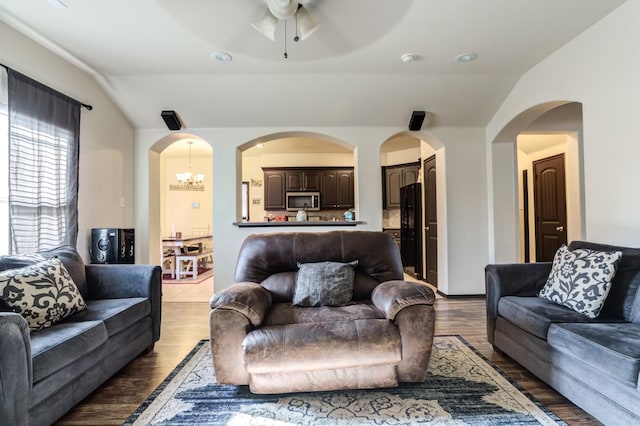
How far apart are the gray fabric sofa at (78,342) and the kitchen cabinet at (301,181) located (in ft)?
Result: 14.5

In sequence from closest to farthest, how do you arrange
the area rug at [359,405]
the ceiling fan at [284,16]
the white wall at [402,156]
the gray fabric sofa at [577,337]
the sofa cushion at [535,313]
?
the gray fabric sofa at [577,337] < the area rug at [359,405] < the sofa cushion at [535,313] < the ceiling fan at [284,16] < the white wall at [402,156]

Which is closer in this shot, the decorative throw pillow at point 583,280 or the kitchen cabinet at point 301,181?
the decorative throw pillow at point 583,280

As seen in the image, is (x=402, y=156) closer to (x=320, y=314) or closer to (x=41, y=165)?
(x=320, y=314)

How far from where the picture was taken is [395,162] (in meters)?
6.93

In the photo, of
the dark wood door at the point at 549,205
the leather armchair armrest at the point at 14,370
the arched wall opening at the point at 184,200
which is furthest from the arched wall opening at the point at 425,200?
the arched wall opening at the point at 184,200

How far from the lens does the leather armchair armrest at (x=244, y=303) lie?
5.94ft

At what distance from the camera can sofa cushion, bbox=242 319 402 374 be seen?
172cm

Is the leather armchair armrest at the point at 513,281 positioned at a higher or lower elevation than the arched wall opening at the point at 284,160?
lower

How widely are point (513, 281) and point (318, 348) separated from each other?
5.56ft

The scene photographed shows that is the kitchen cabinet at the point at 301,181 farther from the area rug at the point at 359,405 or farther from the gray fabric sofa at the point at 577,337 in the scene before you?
the area rug at the point at 359,405

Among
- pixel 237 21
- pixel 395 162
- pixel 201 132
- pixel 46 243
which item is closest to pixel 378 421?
pixel 237 21

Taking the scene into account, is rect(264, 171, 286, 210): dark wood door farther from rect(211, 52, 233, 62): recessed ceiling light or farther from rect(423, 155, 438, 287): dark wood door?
rect(211, 52, 233, 62): recessed ceiling light

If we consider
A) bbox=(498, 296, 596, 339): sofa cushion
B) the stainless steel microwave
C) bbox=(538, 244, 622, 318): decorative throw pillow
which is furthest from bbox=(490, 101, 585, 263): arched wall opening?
the stainless steel microwave

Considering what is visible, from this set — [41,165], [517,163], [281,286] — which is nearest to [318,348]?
[281,286]
